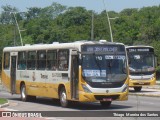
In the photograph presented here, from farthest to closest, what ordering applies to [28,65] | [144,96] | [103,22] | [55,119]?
[103,22], [144,96], [28,65], [55,119]

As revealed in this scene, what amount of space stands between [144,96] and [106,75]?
398 inches

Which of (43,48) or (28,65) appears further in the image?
(28,65)

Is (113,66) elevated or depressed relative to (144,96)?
elevated

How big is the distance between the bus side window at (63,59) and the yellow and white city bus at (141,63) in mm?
12587

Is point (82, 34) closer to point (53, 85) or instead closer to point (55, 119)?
point (53, 85)

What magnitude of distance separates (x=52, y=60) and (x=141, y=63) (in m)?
12.6

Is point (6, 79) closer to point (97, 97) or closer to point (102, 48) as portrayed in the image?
point (102, 48)

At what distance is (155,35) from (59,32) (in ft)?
74.0

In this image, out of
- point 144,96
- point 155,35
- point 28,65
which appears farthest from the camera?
point 155,35

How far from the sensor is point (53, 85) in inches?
999

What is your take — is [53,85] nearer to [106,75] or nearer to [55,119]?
[106,75]

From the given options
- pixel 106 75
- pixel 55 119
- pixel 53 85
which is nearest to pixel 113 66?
pixel 106 75

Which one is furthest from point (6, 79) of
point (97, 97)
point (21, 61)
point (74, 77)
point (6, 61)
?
point (97, 97)

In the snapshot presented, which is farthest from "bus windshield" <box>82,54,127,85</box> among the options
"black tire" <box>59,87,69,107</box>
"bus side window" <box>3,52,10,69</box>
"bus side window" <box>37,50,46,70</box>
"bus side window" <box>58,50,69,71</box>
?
→ "bus side window" <box>3,52,10,69</box>
